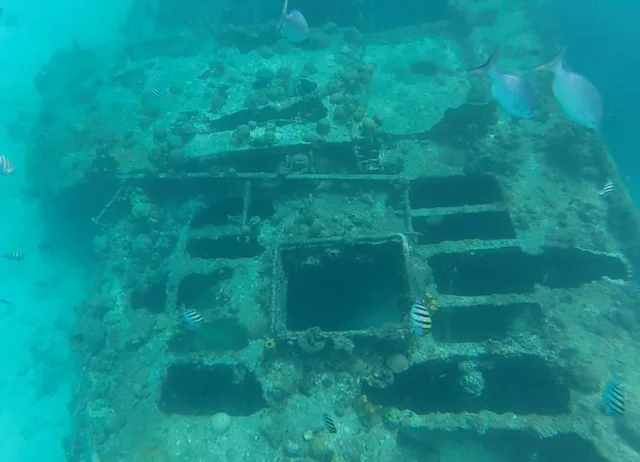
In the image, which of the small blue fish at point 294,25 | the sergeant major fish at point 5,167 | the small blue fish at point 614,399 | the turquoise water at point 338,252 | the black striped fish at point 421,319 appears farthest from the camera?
the sergeant major fish at point 5,167

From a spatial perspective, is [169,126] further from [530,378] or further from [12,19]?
[12,19]

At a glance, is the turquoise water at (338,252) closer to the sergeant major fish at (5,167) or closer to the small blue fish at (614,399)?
the small blue fish at (614,399)

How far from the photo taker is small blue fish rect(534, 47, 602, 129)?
5570 millimetres

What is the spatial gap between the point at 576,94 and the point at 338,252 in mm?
4925

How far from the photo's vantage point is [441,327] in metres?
8.05

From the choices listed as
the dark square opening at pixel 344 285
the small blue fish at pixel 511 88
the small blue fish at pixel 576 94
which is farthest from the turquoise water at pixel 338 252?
A: the small blue fish at pixel 576 94

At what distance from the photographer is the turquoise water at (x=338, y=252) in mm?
6547

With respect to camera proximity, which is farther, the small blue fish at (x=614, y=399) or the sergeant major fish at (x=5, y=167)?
the sergeant major fish at (x=5, y=167)

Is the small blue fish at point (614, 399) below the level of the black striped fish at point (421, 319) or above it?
below

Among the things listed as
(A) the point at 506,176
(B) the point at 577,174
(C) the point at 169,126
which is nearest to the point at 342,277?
(A) the point at 506,176

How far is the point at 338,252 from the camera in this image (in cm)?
770

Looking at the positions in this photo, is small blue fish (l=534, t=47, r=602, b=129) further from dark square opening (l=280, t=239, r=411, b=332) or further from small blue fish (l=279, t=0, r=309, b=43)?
small blue fish (l=279, t=0, r=309, b=43)

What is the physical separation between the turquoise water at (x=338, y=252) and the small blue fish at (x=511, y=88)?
3078mm

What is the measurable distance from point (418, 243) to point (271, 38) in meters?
12.2
